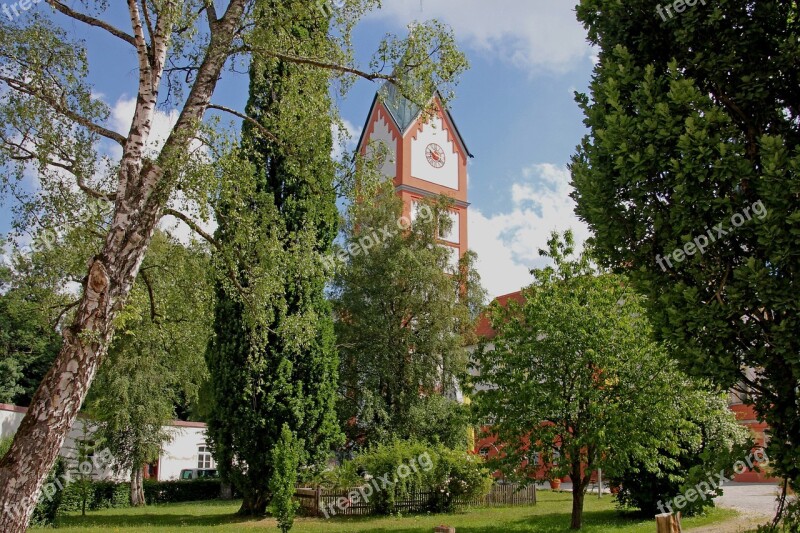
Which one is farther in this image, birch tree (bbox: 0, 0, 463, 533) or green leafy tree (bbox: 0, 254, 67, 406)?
green leafy tree (bbox: 0, 254, 67, 406)

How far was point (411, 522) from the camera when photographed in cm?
1861

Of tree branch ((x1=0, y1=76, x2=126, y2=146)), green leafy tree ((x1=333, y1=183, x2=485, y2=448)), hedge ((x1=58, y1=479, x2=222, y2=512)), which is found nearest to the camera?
tree branch ((x1=0, y1=76, x2=126, y2=146))

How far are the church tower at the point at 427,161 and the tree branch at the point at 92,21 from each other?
27.4 metres

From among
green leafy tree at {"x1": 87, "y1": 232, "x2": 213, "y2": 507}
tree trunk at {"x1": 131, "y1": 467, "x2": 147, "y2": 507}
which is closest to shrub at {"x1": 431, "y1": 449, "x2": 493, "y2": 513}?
green leafy tree at {"x1": 87, "y1": 232, "x2": 213, "y2": 507}

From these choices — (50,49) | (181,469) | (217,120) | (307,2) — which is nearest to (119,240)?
(217,120)

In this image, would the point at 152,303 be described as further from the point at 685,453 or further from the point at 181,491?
the point at 181,491

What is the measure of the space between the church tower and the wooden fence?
56.1ft

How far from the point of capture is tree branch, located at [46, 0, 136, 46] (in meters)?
9.11

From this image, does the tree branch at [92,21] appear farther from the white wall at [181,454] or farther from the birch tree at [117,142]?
the white wall at [181,454]

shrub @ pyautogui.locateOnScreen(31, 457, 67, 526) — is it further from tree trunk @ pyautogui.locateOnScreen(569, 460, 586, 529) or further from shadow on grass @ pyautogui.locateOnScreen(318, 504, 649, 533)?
tree trunk @ pyautogui.locateOnScreen(569, 460, 586, 529)

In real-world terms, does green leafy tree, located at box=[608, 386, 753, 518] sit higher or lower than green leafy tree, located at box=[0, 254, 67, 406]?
lower

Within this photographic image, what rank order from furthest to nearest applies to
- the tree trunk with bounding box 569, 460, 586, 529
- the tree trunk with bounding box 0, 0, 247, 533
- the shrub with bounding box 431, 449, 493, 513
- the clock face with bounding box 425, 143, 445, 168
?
the clock face with bounding box 425, 143, 445, 168
the shrub with bounding box 431, 449, 493, 513
the tree trunk with bounding box 569, 460, 586, 529
the tree trunk with bounding box 0, 0, 247, 533

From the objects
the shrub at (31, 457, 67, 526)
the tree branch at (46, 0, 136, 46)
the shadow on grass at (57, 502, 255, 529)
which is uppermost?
the tree branch at (46, 0, 136, 46)

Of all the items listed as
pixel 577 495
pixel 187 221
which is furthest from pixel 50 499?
pixel 577 495
